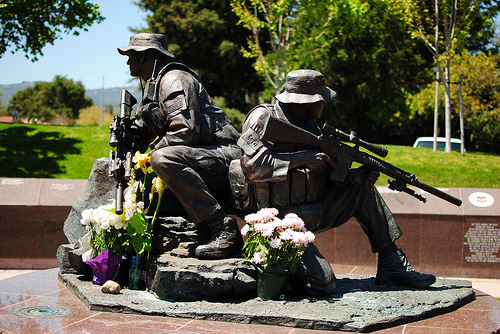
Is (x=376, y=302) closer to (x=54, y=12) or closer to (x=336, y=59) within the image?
(x=54, y=12)

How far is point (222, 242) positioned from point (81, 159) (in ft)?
33.7

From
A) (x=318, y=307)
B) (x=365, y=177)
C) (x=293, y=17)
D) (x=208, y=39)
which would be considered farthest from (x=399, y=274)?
(x=208, y=39)

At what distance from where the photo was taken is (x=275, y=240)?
4641 mm

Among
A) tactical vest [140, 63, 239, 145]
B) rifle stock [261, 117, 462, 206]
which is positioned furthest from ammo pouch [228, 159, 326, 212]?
tactical vest [140, 63, 239, 145]

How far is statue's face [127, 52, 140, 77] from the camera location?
5.88 meters

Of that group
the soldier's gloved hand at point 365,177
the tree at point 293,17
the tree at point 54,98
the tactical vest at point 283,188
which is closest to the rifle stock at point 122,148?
the tactical vest at point 283,188

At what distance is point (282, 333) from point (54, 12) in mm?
15405

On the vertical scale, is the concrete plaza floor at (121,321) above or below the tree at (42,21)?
below

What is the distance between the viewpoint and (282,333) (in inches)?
165

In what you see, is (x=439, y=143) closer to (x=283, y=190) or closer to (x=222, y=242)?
(x=283, y=190)

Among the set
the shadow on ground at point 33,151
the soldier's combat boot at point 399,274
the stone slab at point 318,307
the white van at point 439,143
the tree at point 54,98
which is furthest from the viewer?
the tree at point 54,98

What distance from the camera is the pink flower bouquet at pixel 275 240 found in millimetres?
4629

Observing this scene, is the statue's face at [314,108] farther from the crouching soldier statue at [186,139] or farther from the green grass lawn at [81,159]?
the green grass lawn at [81,159]

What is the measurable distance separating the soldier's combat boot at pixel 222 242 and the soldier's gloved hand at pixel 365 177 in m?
1.19
